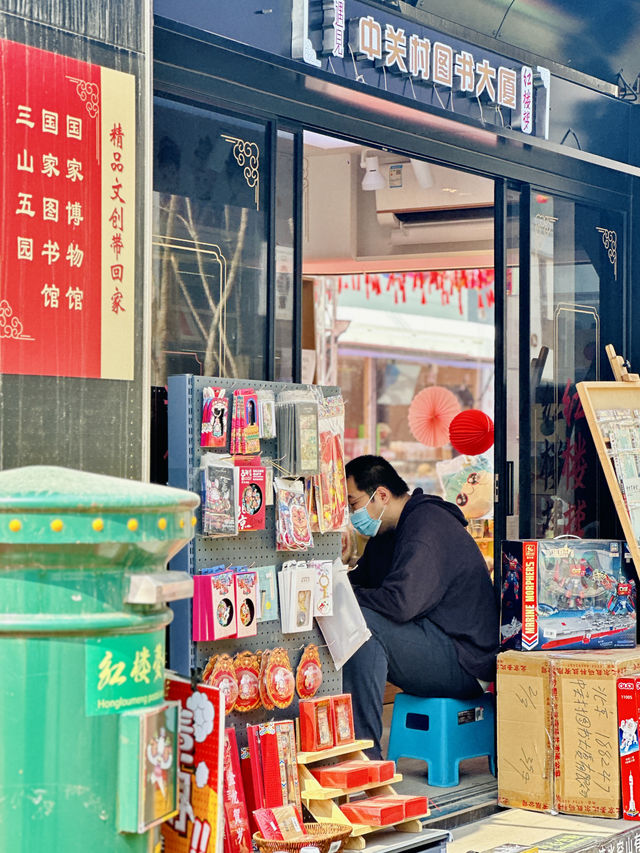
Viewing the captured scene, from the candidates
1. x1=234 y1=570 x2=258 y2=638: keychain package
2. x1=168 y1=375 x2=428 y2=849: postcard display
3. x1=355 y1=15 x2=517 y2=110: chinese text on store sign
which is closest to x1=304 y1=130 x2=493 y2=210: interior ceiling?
x1=355 y1=15 x2=517 y2=110: chinese text on store sign

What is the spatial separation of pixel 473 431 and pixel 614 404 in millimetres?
1207

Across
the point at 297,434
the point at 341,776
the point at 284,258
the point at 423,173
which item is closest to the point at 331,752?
the point at 341,776

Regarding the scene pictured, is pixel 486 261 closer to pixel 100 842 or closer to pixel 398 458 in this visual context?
pixel 100 842

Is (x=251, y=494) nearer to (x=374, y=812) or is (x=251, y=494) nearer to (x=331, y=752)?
(x=331, y=752)

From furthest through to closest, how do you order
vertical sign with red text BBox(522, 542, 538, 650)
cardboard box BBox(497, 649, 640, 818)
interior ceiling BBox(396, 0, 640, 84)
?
interior ceiling BBox(396, 0, 640, 84) → vertical sign with red text BBox(522, 542, 538, 650) → cardboard box BBox(497, 649, 640, 818)

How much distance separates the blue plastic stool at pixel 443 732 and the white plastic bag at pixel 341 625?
125cm

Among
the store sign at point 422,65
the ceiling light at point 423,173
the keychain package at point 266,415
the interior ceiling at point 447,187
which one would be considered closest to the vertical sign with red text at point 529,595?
the keychain package at point 266,415

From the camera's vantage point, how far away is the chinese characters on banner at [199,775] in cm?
267

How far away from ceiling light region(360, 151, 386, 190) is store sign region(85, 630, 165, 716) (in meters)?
5.42

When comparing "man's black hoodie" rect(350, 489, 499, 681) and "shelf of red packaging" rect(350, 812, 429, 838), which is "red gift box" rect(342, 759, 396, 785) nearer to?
"shelf of red packaging" rect(350, 812, 429, 838)

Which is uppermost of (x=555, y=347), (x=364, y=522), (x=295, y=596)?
(x=555, y=347)

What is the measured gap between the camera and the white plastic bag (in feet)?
13.8

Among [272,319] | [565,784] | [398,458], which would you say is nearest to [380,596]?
[565,784]

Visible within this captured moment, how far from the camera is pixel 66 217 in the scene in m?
3.49
